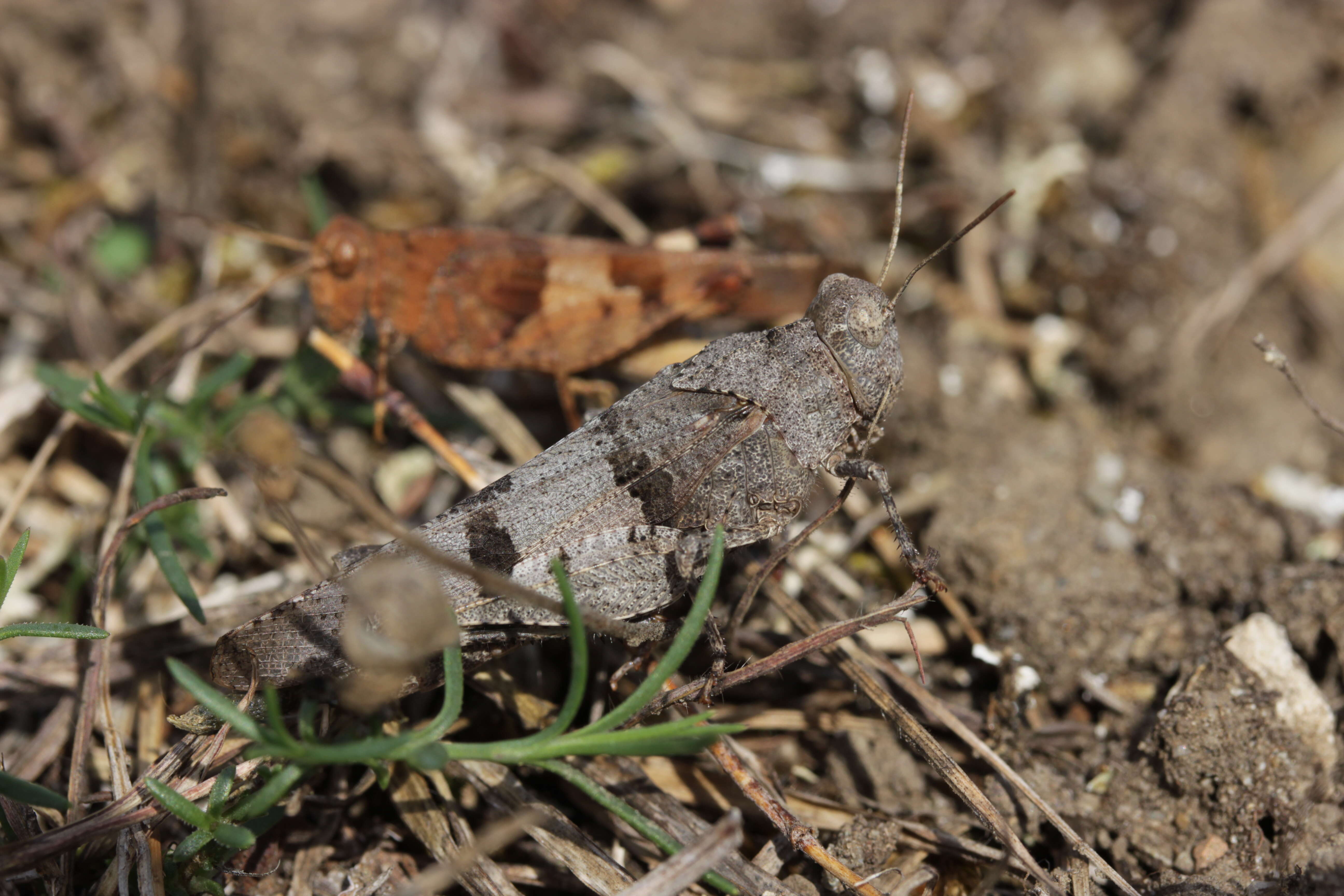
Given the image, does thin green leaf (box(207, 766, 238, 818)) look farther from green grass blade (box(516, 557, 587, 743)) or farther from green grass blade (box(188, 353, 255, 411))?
green grass blade (box(188, 353, 255, 411))

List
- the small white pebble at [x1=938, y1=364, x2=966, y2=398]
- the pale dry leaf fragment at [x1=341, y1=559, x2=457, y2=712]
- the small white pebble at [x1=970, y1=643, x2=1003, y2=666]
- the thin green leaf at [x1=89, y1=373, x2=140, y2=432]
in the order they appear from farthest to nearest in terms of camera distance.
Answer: the small white pebble at [x1=938, y1=364, x2=966, y2=398] → the thin green leaf at [x1=89, y1=373, x2=140, y2=432] → the small white pebble at [x1=970, y1=643, x2=1003, y2=666] → the pale dry leaf fragment at [x1=341, y1=559, x2=457, y2=712]

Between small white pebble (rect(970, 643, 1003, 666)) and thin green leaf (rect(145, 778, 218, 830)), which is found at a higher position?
thin green leaf (rect(145, 778, 218, 830))

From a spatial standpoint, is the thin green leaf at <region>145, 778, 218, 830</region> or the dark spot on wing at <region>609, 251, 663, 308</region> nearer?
the thin green leaf at <region>145, 778, 218, 830</region>

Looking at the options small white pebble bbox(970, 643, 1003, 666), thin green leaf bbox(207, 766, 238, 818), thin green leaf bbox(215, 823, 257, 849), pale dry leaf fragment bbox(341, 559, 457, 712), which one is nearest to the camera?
pale dry leaf fragment bbox(341, 559, 457, 712)

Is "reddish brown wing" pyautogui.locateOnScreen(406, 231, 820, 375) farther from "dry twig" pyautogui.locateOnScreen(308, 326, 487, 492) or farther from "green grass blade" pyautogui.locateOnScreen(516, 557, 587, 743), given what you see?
"green grass blade" pyautogui.locateOnScreen(516, 557, 587, 743)

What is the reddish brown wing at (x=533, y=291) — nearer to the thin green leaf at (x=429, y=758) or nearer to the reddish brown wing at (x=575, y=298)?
the reddish brown wing at (x=575, y=298)

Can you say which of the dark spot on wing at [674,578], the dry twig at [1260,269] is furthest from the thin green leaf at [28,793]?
the dry twig at [1260,269]

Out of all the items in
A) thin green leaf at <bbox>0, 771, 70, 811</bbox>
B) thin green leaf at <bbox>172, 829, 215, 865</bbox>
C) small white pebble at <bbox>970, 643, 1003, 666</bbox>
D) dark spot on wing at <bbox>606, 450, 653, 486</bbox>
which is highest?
dark spot on wing at <bbox>606, 450, 653, 486</bbox>

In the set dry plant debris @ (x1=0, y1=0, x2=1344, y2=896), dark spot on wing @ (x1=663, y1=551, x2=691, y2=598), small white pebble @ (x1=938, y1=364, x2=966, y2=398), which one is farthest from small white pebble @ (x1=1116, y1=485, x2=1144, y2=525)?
dark spot on wing @ (x1=663, y1=551, x2=691, y2=598)
